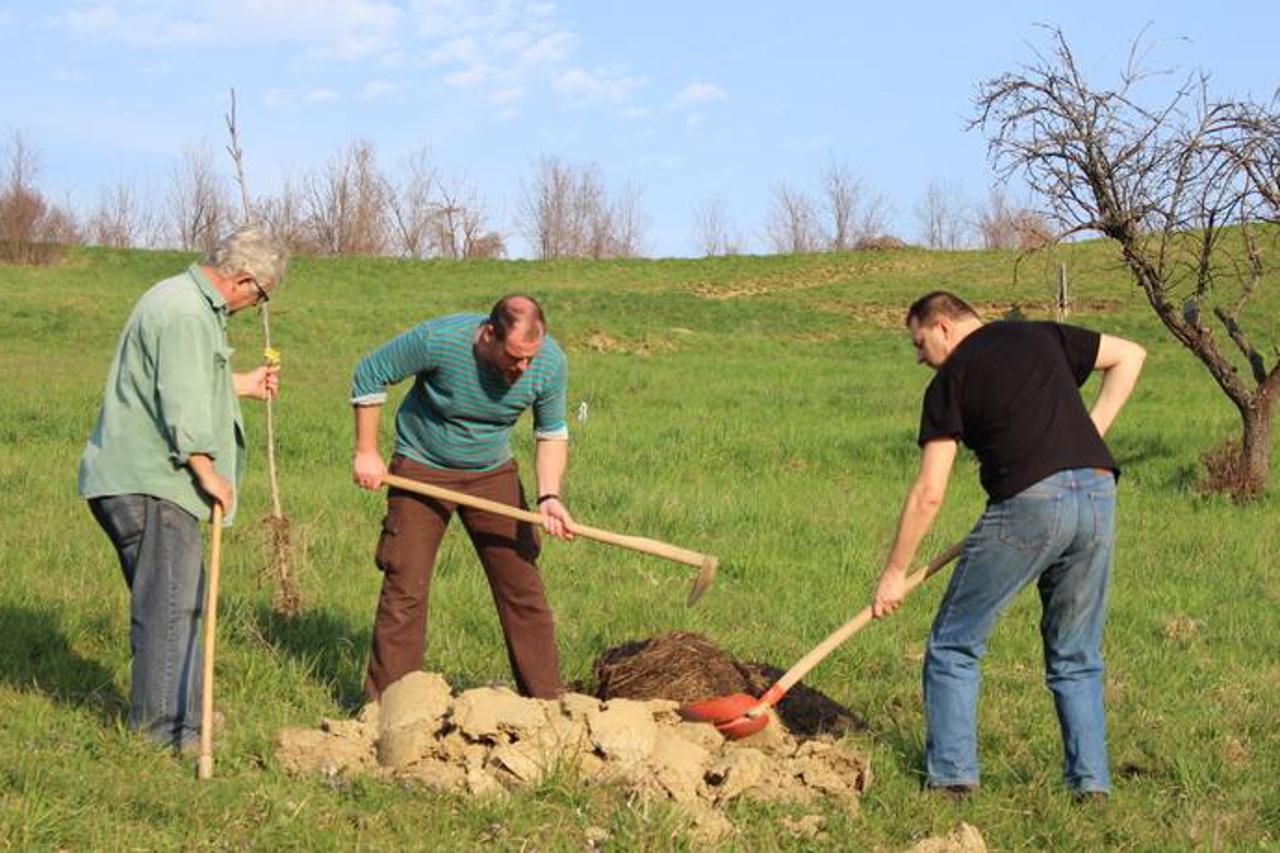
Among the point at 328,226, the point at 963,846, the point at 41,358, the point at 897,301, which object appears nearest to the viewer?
the point at 963,846

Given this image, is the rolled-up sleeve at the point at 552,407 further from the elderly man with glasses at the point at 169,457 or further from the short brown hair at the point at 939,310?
the short brown hair at the point at 939,310

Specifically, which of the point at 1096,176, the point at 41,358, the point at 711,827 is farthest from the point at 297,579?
the point at 41,358

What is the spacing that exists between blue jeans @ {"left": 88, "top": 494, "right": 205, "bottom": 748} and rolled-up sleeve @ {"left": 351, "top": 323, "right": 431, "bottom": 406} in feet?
3.16

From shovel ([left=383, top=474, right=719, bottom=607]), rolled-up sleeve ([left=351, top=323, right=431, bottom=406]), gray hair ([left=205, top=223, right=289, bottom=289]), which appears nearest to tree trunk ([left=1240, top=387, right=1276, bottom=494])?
shovel ([left=383, top=474, right=719, bottom=607])

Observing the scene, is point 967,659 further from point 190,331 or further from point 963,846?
point 190,331

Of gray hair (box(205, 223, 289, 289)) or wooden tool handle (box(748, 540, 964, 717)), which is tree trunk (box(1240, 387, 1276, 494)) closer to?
wooden tool handle (box(748, 540, 964, 717))

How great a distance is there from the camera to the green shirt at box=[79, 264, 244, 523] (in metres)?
5.17

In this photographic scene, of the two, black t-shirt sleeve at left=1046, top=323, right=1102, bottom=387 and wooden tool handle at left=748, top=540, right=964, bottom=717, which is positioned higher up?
black t-shirt sleeve at left=1046, top=323, right=1102, bottom=387

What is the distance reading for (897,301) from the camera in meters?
37.7

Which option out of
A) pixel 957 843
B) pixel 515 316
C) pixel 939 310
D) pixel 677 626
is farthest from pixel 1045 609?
pixel 677 626

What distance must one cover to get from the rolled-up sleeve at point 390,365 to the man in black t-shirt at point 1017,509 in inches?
80.6

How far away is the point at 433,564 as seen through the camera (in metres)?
6.23

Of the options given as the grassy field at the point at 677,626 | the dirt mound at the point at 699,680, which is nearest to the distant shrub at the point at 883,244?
the grassy field at the point at 677,626

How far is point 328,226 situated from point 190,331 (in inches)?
2256
